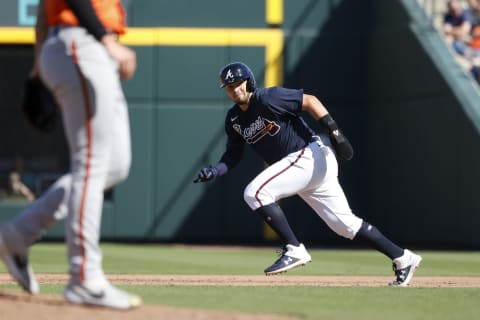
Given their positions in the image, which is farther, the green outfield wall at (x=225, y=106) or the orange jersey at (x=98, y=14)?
the green outfield wall at (x=225, y=106)

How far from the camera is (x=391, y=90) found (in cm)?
1781

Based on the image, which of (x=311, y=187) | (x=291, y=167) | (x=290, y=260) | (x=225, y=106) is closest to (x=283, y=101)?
(x=291, y=167)

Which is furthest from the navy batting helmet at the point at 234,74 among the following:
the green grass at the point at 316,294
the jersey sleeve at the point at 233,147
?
the green grass at the point at 316,294

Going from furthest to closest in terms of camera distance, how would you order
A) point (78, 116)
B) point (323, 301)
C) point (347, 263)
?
point (347, 263), point (323, 301), point (78, 116)

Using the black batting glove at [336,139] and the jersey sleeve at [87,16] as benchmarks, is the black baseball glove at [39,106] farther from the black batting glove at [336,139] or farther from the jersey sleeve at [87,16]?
the black batting glove at [336,139]

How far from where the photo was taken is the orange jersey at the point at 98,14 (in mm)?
5363

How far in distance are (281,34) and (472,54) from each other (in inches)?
127

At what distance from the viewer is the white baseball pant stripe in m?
8.35

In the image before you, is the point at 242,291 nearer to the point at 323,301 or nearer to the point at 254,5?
the point at 323,301

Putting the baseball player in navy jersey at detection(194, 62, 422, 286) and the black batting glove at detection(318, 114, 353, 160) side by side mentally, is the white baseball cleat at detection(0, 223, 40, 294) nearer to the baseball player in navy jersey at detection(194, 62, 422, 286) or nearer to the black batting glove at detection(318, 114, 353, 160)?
the baseball player in navy jersey at detection(194, 62, 422, 286)

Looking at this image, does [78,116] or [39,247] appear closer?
[78,116]

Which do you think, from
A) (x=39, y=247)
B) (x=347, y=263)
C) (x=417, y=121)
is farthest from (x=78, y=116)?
(x=417, y=121)

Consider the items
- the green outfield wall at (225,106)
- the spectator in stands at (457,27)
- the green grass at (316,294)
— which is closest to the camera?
the green grass at (316,294)

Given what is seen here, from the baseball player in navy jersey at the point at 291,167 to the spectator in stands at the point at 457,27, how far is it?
8594 mm
